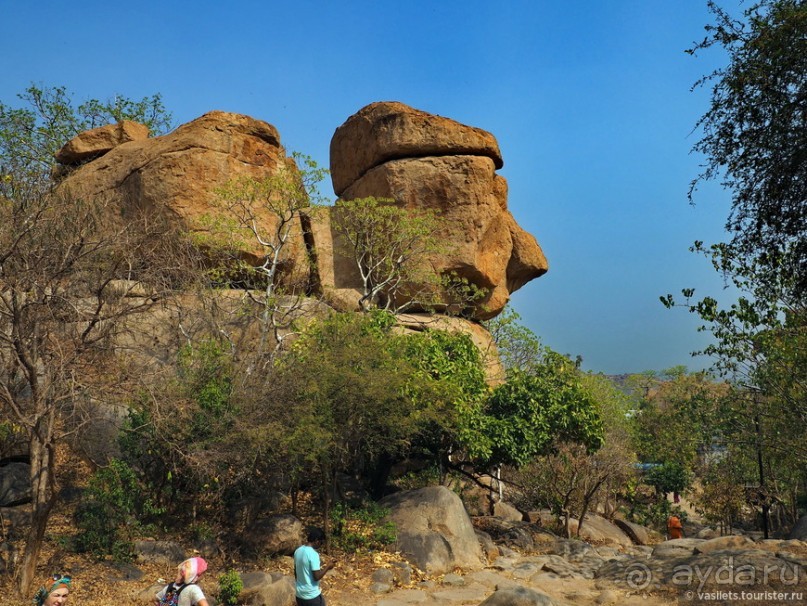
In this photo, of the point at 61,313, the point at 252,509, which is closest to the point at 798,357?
the point at 252,509

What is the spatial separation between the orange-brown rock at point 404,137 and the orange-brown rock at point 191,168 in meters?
3.30

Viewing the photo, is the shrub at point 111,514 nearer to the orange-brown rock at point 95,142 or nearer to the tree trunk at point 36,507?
the tree trunk at point 36,507

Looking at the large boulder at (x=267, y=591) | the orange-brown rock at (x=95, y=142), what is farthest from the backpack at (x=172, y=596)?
the orange-brown rock at (x=95, y=142)

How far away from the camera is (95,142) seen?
2691 cm

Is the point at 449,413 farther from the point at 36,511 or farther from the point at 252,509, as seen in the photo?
the point at 36,511

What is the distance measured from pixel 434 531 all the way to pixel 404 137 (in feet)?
53.2

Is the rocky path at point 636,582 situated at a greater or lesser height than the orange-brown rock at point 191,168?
lesser

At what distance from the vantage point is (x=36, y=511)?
424 inches

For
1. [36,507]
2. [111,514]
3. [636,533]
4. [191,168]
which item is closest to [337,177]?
[191,168]

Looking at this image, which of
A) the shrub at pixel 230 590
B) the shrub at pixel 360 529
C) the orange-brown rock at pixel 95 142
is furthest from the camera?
the orange-brown rock at pixel 95 142

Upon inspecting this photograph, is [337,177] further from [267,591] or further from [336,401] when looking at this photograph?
[267,591]

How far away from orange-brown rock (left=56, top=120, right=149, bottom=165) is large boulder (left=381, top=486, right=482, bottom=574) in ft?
61.1

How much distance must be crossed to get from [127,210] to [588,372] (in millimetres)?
22486

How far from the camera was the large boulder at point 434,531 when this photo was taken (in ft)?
45.7
